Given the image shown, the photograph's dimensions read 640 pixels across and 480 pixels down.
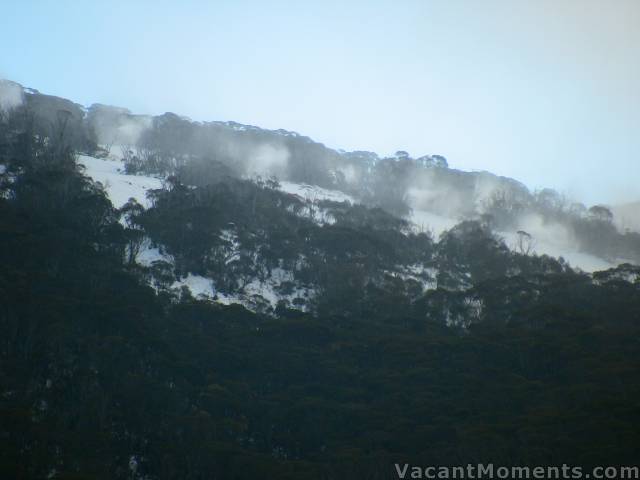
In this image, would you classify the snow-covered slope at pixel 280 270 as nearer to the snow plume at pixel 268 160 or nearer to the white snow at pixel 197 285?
the white snow at pixel 197 285

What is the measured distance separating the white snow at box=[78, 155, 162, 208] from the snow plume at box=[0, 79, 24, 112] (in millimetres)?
15201

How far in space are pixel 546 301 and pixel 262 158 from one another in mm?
49721

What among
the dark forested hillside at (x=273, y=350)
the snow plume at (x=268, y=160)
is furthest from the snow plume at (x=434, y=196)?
the dark forested hillside at (x=273, y=350)

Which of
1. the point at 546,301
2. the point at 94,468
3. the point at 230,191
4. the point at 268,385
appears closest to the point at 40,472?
the point at 94,468

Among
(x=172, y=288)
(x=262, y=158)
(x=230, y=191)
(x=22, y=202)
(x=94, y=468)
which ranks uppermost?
(x=262, y=158)

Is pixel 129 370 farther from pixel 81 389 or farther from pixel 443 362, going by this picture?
pixel 443 362

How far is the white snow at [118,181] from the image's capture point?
191ft

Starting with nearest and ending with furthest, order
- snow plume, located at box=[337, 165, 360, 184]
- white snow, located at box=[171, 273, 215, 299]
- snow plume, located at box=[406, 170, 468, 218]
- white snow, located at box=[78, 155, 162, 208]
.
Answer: white snow, located at box=[171, 273, 215, 299] → white snow, located at box=[78, 155, 162, 208] → snow plume, located at box=[406, 170, 468, 218] → snow plume, located at box=[337, 165, 360, 184]

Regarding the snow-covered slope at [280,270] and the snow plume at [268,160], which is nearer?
Answer: the snow-covered slope at [280,270]

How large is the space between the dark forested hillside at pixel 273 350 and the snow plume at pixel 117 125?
24599mm

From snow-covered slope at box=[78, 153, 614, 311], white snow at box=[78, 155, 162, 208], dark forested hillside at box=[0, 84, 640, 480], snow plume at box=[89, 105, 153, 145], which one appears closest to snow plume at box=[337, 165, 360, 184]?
snow-covered slope at box=[78, 153, 614, 311]

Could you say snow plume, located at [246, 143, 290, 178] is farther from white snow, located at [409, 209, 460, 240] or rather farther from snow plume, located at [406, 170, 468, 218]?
white snow, located at [409, 209, 460, 240]

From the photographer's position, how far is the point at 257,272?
51.2m

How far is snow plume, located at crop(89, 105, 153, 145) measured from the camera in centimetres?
8644
